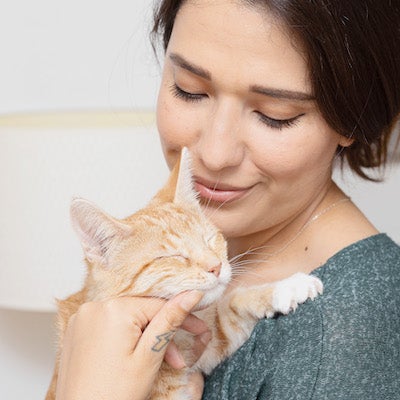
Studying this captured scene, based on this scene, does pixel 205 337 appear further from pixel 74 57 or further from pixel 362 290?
pixel 74 57

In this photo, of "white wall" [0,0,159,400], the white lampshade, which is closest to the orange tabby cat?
the white lampshade

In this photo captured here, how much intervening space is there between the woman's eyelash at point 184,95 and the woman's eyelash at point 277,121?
4.6 inches

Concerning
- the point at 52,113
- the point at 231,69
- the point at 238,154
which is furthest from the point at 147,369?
the point at 52,113

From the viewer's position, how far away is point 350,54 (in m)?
1.35

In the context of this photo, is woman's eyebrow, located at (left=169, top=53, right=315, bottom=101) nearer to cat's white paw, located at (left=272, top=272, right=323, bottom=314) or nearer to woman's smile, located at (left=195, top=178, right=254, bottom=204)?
woman's smile, located at (left=195, top=178, right=254, bottom=204)

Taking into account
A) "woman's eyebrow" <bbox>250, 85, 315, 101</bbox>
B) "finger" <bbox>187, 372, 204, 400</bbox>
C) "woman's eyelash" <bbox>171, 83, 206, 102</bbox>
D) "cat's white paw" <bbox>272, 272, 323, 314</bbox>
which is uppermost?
"woman's eyebrow" <bbox>250, 85, 315, 101</bbox>

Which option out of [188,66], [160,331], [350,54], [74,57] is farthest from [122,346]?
[74,57]

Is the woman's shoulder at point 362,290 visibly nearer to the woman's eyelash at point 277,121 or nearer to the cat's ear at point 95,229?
the woman's eyelash at point 277,121

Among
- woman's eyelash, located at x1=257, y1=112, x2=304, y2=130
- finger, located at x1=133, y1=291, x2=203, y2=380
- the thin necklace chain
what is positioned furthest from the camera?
the thin necklace chain

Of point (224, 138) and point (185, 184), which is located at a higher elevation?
point (224, 138)

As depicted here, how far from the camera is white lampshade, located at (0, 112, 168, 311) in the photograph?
196cm

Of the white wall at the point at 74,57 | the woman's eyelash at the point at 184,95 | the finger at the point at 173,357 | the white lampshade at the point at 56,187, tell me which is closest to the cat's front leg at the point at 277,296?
the finger at the point at 173,357

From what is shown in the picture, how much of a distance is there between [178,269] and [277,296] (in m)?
0.17

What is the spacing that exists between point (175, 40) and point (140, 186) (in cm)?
66
